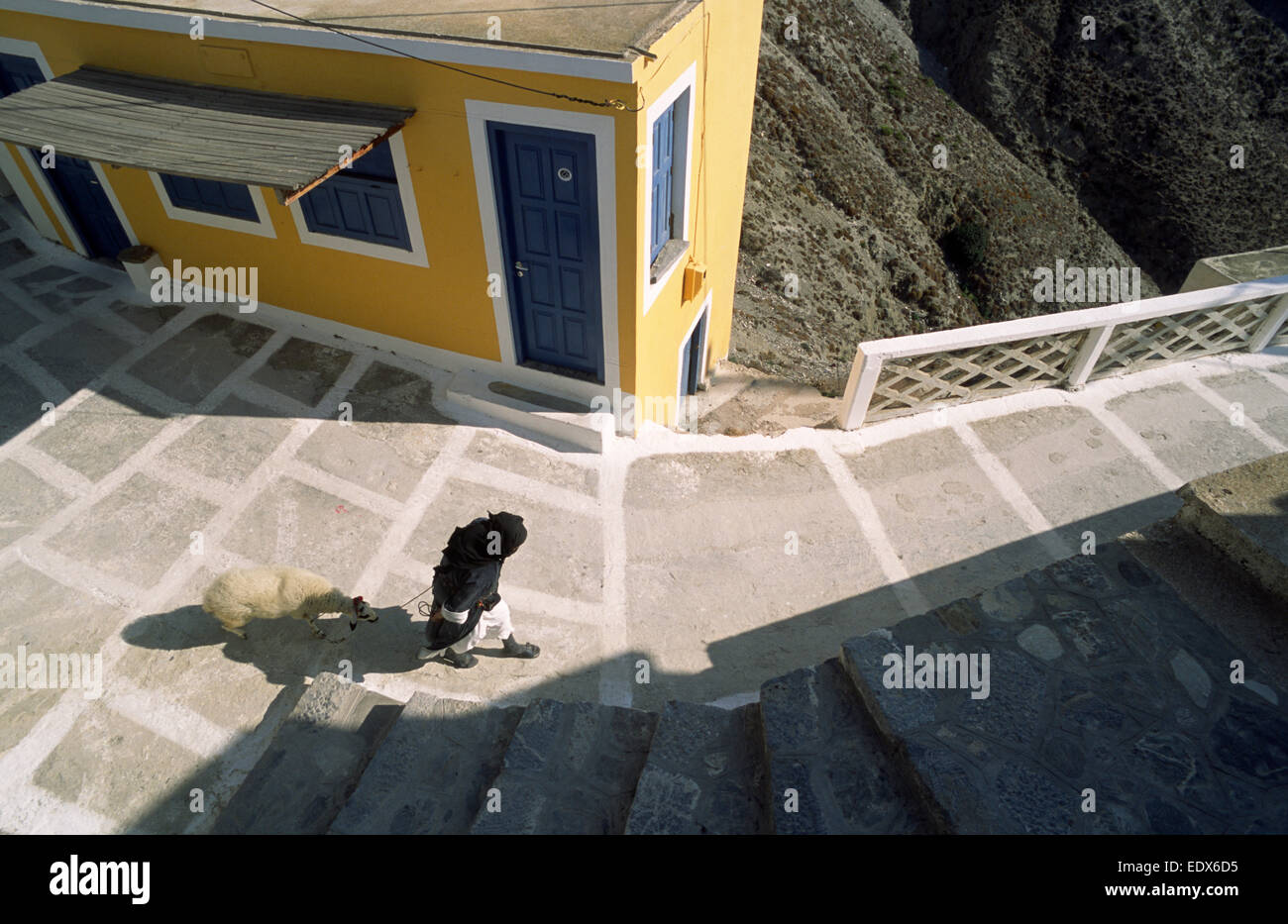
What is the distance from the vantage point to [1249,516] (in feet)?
13.3

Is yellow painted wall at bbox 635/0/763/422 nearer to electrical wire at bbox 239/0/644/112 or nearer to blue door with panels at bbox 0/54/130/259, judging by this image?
electrical wire at bbox 239/0/644/112

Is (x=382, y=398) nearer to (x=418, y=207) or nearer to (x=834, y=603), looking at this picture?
(x=418, y=207)

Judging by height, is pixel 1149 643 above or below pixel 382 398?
above

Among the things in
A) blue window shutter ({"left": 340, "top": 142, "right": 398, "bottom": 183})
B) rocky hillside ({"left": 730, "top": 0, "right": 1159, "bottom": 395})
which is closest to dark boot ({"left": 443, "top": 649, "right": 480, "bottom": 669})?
blue window shutter ({"left": 340, "top": 142, "right": 398, "bottom": 183})

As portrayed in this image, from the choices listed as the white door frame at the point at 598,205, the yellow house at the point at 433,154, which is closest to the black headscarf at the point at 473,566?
the white door frame at the point at 598,205

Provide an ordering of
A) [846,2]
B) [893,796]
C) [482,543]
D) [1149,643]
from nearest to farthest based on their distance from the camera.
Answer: [893,796], [1149,643], [482,543], [846,2]

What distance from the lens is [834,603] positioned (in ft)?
19.3

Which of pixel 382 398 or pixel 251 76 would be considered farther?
pixel 382 398

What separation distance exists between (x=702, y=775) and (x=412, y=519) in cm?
375

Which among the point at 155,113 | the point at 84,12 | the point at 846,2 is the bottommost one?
the point at 846,2

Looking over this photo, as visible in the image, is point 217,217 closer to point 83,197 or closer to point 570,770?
point 83,197

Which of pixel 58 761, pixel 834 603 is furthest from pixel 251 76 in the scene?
pixel 834 603

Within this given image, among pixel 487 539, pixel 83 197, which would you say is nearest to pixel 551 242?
pixel 487 539

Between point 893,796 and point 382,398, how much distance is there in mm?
6250
